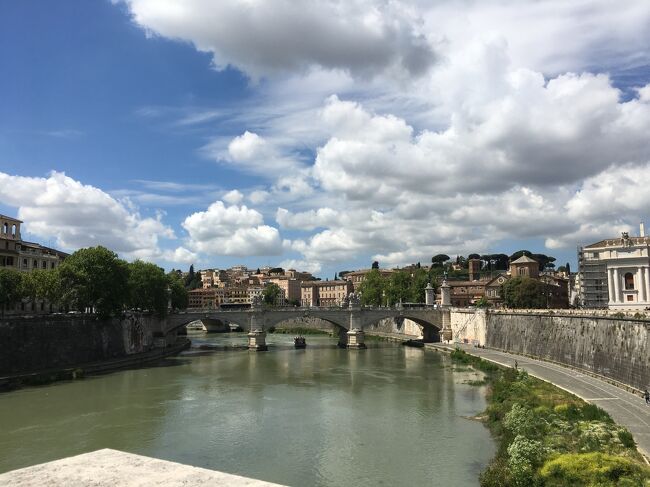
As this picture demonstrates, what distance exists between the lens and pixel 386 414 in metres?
23.0

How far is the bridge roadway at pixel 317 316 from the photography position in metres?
50.8

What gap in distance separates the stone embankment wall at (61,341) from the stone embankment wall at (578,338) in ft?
96.3

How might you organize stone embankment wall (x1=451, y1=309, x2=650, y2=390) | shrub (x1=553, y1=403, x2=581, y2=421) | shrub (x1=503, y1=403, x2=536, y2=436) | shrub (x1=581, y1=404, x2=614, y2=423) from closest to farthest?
shrub (x1=503, y1=403, x2=536, y2=436)
shrub (x1=581, y1=404, x2=614, y2=423)
shrub (x1=553, y1=403, x2=581, y2=421)
stone embankment wall (x1=451, y1=309, x2=650, y2=390)

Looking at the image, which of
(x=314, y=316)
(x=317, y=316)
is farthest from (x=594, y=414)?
(x=317, y=316)

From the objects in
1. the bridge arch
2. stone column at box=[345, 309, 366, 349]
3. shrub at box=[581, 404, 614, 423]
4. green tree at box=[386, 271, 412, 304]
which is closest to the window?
the bridge arch

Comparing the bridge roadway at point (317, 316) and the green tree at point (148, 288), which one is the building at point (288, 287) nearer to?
the bridge roadway at point (317, 316)

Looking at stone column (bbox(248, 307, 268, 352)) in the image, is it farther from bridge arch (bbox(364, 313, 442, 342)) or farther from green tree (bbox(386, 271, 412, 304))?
green tree (bbox(386, 271, 412, 304))

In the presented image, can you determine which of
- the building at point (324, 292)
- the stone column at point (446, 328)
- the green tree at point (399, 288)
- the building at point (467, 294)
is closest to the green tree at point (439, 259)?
the building at point (324, 292)

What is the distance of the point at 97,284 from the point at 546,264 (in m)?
124

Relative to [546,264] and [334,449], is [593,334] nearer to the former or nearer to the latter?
[334,449]

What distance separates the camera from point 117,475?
5.49 metres

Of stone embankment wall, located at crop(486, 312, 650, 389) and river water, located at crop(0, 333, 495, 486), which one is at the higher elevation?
stone embankment wall, located at crop(486, 312, 650, 389)

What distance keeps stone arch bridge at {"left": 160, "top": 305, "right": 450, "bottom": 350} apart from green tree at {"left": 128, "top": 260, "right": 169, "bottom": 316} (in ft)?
8.34

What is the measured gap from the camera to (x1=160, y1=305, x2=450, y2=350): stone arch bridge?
166ft
